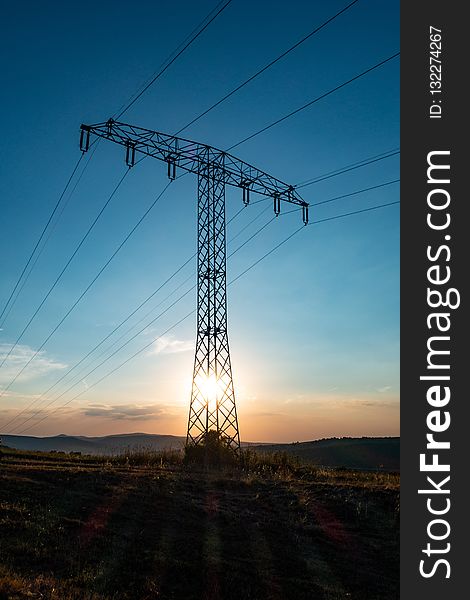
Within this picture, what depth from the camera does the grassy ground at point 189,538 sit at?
386 inches

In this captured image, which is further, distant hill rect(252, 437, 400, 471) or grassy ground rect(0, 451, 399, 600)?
distant hill rect(252, 437, 400, 471)

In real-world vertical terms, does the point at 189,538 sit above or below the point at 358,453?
above

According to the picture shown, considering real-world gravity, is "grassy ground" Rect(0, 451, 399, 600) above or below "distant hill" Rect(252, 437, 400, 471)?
above

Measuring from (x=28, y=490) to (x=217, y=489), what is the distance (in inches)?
267

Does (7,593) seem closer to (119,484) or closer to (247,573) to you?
(247,573)

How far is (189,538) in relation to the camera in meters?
12.8

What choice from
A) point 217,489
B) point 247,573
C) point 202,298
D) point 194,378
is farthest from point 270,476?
point 247,573

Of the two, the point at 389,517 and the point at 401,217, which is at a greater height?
the point at 401,217

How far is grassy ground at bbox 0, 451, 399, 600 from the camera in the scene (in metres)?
9.80

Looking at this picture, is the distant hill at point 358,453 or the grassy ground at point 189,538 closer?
the grassy ground at point 189,538

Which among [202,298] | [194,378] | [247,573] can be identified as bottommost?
[247,573]

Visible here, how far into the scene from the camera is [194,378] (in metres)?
29.1

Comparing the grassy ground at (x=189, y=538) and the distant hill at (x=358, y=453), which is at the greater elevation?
the grassy ground at (x=189, y=538)

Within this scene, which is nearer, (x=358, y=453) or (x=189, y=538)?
(x=189, y=538)
